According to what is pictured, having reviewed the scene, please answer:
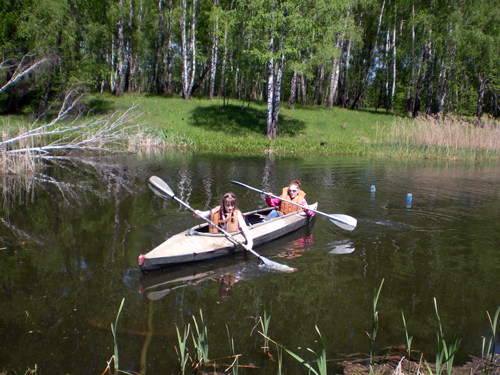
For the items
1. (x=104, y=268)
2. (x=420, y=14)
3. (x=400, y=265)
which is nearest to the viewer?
(x=104, y=268)

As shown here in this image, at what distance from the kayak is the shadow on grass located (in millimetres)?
17450

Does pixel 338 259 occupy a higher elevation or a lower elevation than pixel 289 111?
lower

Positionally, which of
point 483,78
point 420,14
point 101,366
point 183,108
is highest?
point 420,14

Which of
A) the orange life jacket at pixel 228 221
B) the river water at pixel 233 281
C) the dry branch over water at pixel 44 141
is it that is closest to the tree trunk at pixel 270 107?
the dry branch over water at pixel 44 141

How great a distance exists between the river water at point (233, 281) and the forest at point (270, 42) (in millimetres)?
11502

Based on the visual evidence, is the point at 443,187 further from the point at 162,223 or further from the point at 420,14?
the point at 420,14

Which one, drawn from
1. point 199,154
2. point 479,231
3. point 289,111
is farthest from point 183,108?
point 479,231

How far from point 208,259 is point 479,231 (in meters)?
5.55

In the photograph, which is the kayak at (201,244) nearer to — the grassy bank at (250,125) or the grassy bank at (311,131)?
the grassy bank at (311,131)

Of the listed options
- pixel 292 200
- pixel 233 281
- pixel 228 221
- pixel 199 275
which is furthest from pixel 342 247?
pixel 199 275

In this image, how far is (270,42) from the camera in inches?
853

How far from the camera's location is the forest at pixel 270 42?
71.9 feet

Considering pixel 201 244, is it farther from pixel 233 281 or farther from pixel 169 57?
pixel 169 57

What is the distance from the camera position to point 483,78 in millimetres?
28047
